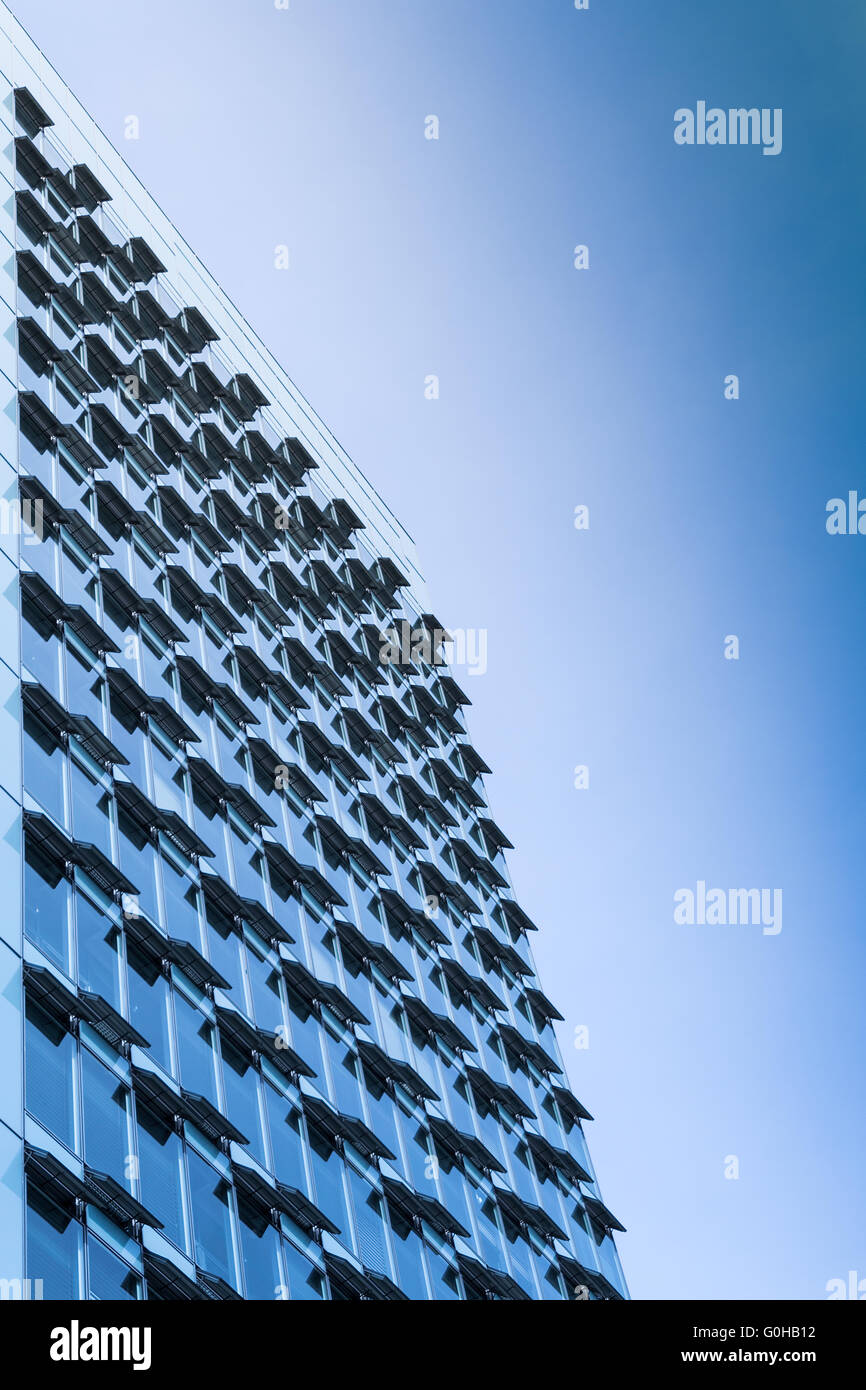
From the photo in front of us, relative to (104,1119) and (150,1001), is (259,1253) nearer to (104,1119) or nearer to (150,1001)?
(150,1001)

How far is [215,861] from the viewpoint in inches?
1242

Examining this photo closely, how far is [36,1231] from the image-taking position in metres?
19.2

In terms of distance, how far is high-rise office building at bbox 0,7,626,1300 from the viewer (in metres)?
22.6

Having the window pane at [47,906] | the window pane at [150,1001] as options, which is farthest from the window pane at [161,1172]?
the window pane at [47,906]

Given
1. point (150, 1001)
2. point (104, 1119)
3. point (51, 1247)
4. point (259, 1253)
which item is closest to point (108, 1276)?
point (51, 1247)

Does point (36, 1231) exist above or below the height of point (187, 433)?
below

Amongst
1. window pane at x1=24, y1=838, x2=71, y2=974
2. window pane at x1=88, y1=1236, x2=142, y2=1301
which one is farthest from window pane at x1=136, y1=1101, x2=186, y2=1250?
window pane at x1=24, y1=838, x2=71, y2=974

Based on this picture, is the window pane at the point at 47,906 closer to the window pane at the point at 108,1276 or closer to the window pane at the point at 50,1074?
the window pane at the point at 50,1074

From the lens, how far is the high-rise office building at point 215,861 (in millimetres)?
22578

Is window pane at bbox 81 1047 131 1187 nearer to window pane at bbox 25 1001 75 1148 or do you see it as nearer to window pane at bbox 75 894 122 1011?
window pane at bbox 25 1001 75 1148
